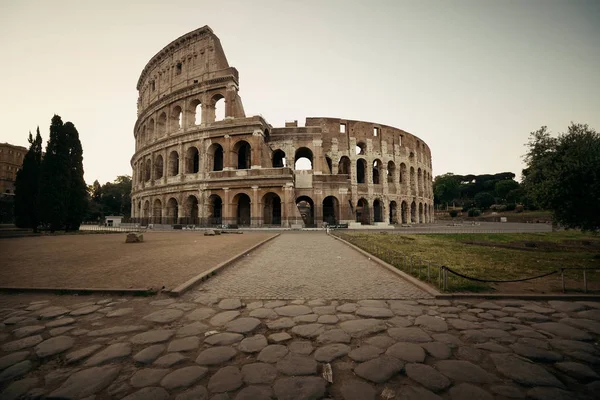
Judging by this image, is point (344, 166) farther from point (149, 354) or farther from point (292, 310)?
point (149, 354)

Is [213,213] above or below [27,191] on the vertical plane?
below

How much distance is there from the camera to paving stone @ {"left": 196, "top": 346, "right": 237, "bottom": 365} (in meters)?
2.28

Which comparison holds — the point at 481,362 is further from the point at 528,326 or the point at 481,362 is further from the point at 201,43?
the point at 201,43

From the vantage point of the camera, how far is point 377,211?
33969 millimetres

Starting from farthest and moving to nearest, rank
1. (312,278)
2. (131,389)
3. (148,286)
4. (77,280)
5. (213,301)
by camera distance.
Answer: (312,278) → (77,280) → (148,286) → (213,301) → (131,389)

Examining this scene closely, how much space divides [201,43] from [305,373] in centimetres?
3488

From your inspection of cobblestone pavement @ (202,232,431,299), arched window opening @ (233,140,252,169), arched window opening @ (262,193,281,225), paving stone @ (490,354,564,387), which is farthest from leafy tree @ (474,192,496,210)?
paving stone @ (490,354,564,387)

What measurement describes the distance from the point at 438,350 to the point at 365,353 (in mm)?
732

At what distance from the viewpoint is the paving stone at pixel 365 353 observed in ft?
7.65

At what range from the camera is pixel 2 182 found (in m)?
50.9

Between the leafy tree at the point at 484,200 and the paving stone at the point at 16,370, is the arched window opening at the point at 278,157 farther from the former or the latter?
the leafy tree at the point at 484,200

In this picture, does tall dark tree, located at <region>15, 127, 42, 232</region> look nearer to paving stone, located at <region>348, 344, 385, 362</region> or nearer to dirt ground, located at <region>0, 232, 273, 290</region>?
dirt ground, located at <region>0, 232, 273, 290</region>

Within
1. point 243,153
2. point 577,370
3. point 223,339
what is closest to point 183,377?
point 223,339

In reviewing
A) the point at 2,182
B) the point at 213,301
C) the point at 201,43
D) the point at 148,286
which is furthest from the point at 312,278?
the point at 2,182
